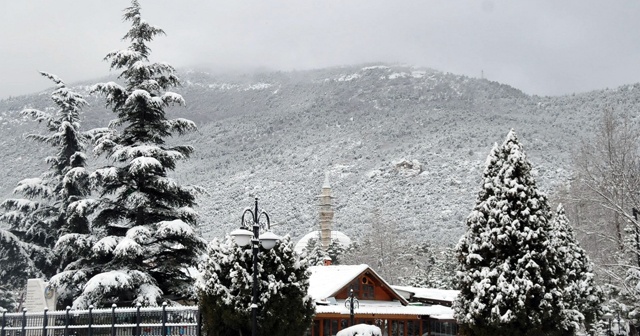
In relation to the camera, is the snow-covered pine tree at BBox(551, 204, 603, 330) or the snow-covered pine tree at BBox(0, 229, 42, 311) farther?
the snow-covered pine tree at BBox(0, 229, 42, 311)

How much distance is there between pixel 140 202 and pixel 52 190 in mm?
8632

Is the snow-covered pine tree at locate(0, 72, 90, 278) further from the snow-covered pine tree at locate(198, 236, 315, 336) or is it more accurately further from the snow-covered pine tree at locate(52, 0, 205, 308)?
the snow-covered pine tree at locate(198, 236, 315, 336)

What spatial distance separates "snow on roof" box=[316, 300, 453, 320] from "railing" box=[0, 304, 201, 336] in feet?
41.3

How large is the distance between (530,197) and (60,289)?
1595 centimetres

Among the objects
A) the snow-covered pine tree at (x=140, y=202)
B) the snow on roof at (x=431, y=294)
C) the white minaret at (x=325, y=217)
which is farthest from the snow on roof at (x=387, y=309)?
the white minaret at (x=325, y=217)

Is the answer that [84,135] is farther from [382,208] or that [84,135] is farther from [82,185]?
[382,208]

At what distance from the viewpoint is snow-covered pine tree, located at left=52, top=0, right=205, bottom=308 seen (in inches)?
936

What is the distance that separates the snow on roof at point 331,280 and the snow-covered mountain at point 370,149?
43074 mm

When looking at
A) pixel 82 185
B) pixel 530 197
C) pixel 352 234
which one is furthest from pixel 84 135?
pixel 352 234

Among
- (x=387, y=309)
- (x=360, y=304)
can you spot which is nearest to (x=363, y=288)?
(x=360, y=304)

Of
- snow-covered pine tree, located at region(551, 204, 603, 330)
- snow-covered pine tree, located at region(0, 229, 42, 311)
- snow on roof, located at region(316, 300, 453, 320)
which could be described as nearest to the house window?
snow on roof, located at region(316, 300, 453, 320)

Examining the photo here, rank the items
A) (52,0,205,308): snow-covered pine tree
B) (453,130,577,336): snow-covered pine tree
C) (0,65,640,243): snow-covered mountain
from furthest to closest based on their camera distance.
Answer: (0,65,640,243): snow-covered mountain
(52,0,205,308): snow-covered pine tree
(453,130,577,336): snow-covered pine tree

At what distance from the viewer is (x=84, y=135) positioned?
3133cm

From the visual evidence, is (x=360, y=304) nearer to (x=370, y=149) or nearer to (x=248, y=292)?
(x=248, y=292)
